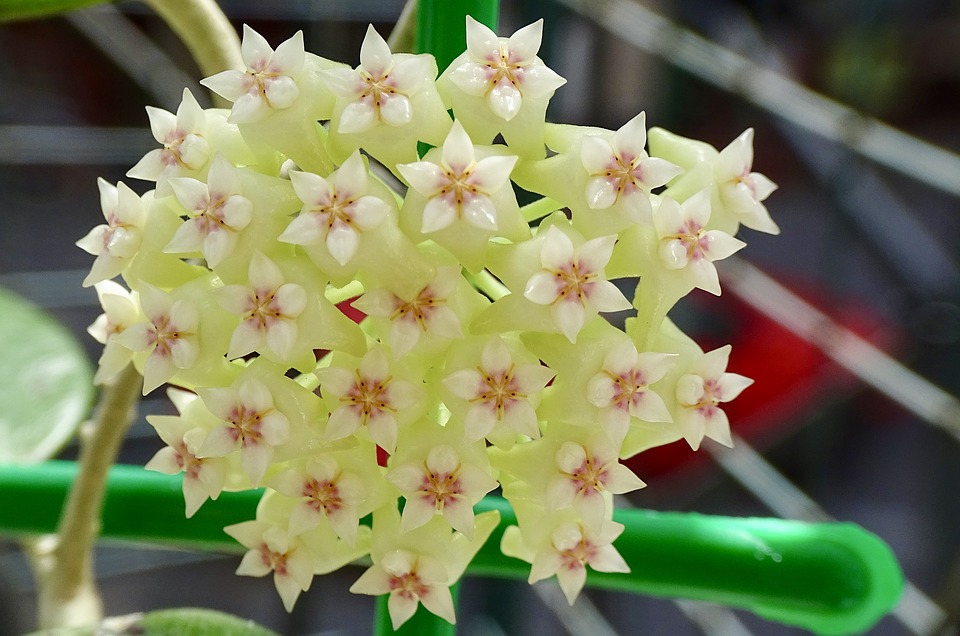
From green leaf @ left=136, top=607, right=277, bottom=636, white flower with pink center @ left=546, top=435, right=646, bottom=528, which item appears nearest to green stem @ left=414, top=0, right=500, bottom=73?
white flower with pink center @ left=546, top=435, right=646, bottom=528

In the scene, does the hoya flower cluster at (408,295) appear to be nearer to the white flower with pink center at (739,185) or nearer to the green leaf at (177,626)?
the white flower with pink center at (739,185)

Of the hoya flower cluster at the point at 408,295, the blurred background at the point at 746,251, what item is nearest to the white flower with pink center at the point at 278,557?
the hoya flower cluster at the point at 408,295

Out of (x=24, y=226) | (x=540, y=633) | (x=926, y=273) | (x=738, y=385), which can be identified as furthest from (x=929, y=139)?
(x=738, y=385)

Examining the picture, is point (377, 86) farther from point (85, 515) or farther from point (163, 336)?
point (85, 515)

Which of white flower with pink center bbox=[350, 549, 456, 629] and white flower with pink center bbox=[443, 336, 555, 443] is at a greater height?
white flower with pink center bbox=[443, 336, 555, 443]

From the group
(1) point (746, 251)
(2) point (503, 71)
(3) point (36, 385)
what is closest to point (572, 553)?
(2) point (503, 71)

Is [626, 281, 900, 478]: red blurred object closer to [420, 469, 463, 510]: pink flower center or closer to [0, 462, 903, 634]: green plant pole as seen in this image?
[0, 462, 903, 634]: green plant pole
